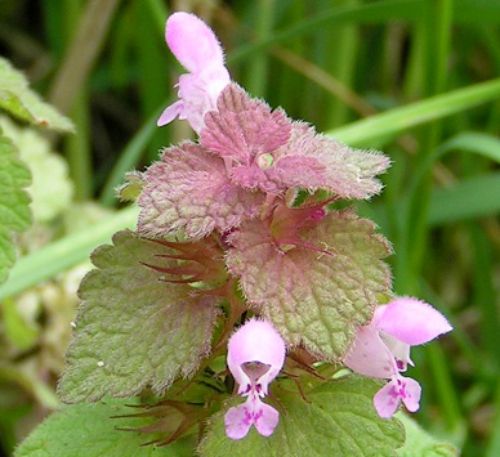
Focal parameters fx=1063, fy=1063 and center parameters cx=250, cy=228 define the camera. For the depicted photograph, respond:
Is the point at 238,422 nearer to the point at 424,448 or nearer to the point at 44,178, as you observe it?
the point at 424,448

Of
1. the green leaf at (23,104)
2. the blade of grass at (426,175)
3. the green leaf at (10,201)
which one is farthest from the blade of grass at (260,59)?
the green leaf at (10,201)

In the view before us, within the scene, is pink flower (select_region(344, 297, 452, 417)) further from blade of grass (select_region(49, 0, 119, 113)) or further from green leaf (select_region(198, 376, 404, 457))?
blade of grass (select_region(49, 0, 119, 113))

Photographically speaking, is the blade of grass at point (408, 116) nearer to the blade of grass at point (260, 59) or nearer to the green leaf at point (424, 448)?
the blade of grass at point (260, 59)

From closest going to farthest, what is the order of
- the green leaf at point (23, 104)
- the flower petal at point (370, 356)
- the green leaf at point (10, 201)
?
the flower petal at point (370, 356), the green leaf at point (10, 201), the green leaf at point (23, 104)

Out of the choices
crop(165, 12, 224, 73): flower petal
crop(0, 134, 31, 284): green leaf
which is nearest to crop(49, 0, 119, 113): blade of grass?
crop(0, 134, 31, 284): green leaf

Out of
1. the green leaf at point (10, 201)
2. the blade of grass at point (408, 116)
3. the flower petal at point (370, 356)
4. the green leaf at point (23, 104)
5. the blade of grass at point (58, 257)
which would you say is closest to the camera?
the flower petal at point (370, 356)

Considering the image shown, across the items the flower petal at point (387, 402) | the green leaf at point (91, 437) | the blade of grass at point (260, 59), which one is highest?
the blade of grass at point (260, 59)
